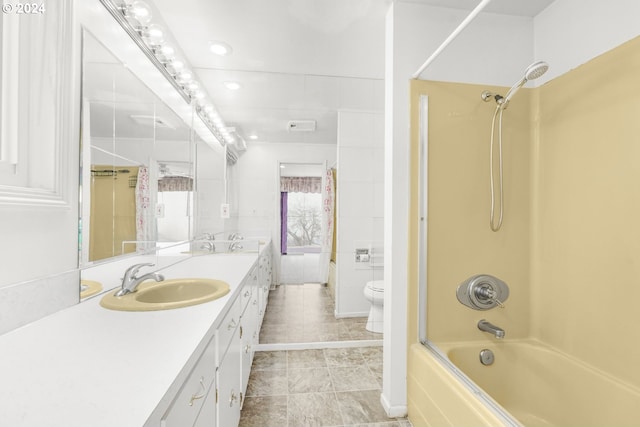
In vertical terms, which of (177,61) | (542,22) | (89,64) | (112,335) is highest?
(542,22)

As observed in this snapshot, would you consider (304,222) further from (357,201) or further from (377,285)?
(377,285)

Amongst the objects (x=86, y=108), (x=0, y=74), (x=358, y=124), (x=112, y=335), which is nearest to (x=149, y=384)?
(x=112, y=335)

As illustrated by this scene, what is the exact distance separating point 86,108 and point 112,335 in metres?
0.89

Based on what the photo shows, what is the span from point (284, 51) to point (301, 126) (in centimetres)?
62

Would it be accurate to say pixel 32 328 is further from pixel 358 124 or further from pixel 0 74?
pixel 358 124

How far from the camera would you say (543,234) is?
164 cm

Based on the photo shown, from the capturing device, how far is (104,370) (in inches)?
24.5

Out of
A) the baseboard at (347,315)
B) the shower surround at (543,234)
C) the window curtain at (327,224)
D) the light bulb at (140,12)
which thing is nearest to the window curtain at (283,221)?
the window curtain at (327,224)

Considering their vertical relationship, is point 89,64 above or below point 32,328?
above

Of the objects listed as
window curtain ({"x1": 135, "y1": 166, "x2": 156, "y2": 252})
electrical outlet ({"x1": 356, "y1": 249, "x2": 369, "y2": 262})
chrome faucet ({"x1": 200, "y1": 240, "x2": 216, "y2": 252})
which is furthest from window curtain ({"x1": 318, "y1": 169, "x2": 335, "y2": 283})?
window curtain ({"x1": 135, "y1": 166, "x2": 156, "y2": 252})

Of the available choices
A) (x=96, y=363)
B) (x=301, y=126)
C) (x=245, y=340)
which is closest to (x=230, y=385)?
(x=245, y=340)

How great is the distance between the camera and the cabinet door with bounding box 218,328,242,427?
3.59 ft

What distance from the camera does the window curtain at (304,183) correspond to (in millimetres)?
2725

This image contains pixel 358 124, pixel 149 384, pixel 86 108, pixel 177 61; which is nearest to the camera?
pixel 149 384
